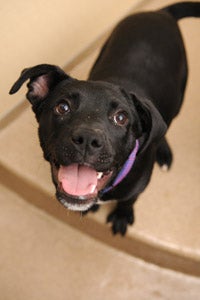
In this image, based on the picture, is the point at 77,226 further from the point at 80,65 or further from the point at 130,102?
the point at 80,65

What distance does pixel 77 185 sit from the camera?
1151 millimetres

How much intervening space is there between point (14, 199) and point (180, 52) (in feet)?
3.00

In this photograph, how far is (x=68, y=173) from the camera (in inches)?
45.6

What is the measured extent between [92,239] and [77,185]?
612mm

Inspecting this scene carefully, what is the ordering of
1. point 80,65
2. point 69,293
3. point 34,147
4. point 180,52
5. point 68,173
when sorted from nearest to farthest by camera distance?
point 68,173
point 69,293
point 180,52
point 34,147
point 80,65

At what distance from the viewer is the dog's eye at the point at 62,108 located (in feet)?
3.75

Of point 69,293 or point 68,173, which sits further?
point 69,293

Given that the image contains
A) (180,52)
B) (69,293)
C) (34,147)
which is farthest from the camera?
(34,147)

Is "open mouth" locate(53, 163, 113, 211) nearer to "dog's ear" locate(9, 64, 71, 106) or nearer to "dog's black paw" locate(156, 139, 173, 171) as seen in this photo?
"dog's ear" locate(9, 64, 71, 106)

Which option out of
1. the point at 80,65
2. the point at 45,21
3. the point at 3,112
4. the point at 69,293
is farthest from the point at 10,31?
the point at 69,293

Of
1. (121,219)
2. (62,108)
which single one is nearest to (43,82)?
(62,108)

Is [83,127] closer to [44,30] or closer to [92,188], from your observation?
[92,188]

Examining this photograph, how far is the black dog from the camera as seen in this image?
3.55ft

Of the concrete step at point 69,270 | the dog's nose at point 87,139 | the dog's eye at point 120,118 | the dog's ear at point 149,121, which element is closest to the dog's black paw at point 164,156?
the concrete step at point 69,270
